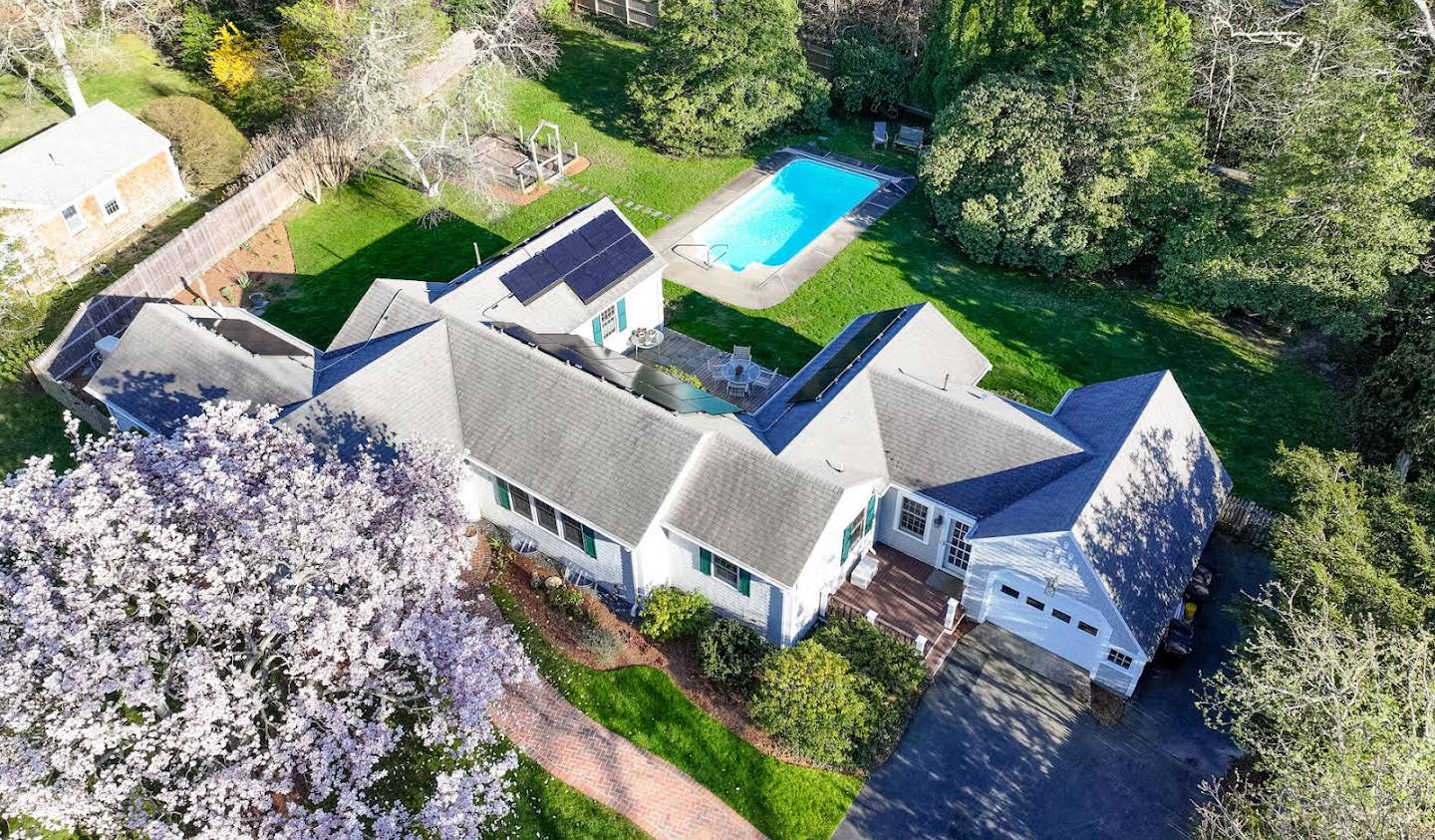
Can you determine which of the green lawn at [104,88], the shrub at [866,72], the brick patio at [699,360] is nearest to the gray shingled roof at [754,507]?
the brick patio at [699,360]

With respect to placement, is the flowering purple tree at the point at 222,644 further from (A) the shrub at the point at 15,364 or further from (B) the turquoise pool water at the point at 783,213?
(B) the turquoise pool water at the point at 783,213

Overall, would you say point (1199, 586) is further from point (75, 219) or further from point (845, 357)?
point (75, 219)

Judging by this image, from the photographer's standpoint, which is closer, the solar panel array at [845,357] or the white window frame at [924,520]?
the white window frame at [924,520]

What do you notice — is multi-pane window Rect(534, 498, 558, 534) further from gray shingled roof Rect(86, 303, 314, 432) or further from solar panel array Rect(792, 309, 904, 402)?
solar panel array Rect(792, 309, 904, 402)

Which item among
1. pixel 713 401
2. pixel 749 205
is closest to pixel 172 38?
pixel 749 205

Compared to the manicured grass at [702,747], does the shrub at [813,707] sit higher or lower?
higher

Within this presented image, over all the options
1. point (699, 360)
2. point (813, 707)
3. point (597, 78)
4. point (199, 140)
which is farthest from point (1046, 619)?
point (199, 140)
